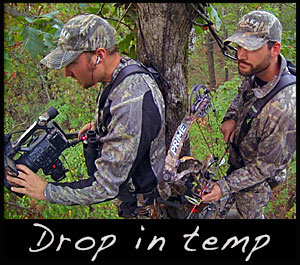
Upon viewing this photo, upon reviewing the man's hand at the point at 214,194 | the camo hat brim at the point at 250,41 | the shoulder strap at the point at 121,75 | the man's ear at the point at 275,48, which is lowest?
the man's hand at the point at 214,194

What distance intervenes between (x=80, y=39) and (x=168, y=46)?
32.9 inches

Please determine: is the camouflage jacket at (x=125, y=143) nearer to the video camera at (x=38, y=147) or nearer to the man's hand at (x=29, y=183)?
the man's hand at (x=29, y=183)

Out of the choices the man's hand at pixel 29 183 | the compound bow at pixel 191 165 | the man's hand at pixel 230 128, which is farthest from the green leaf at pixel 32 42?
the man's hand at pixel 230 128

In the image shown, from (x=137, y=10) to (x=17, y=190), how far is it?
166cm

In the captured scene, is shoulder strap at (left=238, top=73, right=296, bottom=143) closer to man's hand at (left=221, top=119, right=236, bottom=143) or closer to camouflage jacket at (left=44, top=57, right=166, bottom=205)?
man's hand at (left=221, top=119, right=236, bottom=143)

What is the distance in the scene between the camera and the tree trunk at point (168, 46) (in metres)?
2.70

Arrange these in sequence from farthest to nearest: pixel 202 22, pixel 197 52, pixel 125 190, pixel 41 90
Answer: pixel 197 52, pixel 41 90, pixel 202 22, pixel 125 190

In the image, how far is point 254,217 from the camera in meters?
2.97

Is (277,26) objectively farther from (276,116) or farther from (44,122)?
(44,122)

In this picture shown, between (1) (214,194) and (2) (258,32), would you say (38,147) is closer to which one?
(1) (214,194)

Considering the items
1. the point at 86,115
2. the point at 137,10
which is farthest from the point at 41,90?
the point at 137,10

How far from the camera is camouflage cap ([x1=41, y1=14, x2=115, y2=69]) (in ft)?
7.11

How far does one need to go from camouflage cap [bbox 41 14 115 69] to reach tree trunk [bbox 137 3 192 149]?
1.98 feet

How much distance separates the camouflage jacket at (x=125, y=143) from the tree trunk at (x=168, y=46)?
471mm
